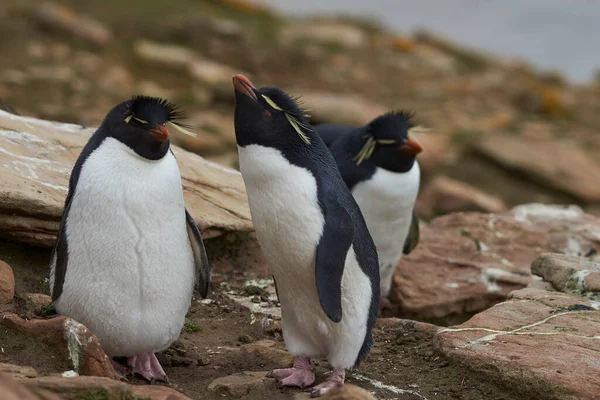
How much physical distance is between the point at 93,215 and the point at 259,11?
57.4 feet

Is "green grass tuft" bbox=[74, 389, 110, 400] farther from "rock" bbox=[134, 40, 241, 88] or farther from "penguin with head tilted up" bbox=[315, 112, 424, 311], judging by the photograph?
"rock" bbox=[134, 40, 241, 88]

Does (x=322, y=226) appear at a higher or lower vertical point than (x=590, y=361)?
higher

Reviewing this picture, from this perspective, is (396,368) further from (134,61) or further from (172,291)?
(134,61)

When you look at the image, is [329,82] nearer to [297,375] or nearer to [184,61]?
[184,61]

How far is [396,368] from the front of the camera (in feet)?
16.4

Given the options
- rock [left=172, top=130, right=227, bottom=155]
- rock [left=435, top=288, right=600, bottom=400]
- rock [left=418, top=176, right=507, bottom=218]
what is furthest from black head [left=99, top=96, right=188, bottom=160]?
rock [left=172, top=130, right=227, bottom=155]

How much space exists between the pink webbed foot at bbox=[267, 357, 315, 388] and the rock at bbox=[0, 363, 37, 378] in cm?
120

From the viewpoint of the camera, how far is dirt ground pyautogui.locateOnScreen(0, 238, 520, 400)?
4.23 metres

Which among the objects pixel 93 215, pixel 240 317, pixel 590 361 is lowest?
pixel 240 317

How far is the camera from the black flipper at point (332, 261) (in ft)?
13.8

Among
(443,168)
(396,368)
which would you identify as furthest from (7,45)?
(396,368)

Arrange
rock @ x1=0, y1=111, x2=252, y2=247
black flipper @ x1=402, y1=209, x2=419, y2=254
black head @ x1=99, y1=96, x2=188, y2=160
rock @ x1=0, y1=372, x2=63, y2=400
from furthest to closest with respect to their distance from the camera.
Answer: black flipper @ x1=402, y1=209, x2=419, y2=254
rock @ x1=0, y1=111, x2=252, y2=247
black head @ x1=99, y1=96, x2=188, y2=160
rock @ x1=0, y1=372, x2=63, y2=400

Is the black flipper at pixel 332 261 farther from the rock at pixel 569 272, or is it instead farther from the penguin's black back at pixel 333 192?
the rock at pixel 569 272

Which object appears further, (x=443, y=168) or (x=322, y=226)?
(x=443, y=168)
